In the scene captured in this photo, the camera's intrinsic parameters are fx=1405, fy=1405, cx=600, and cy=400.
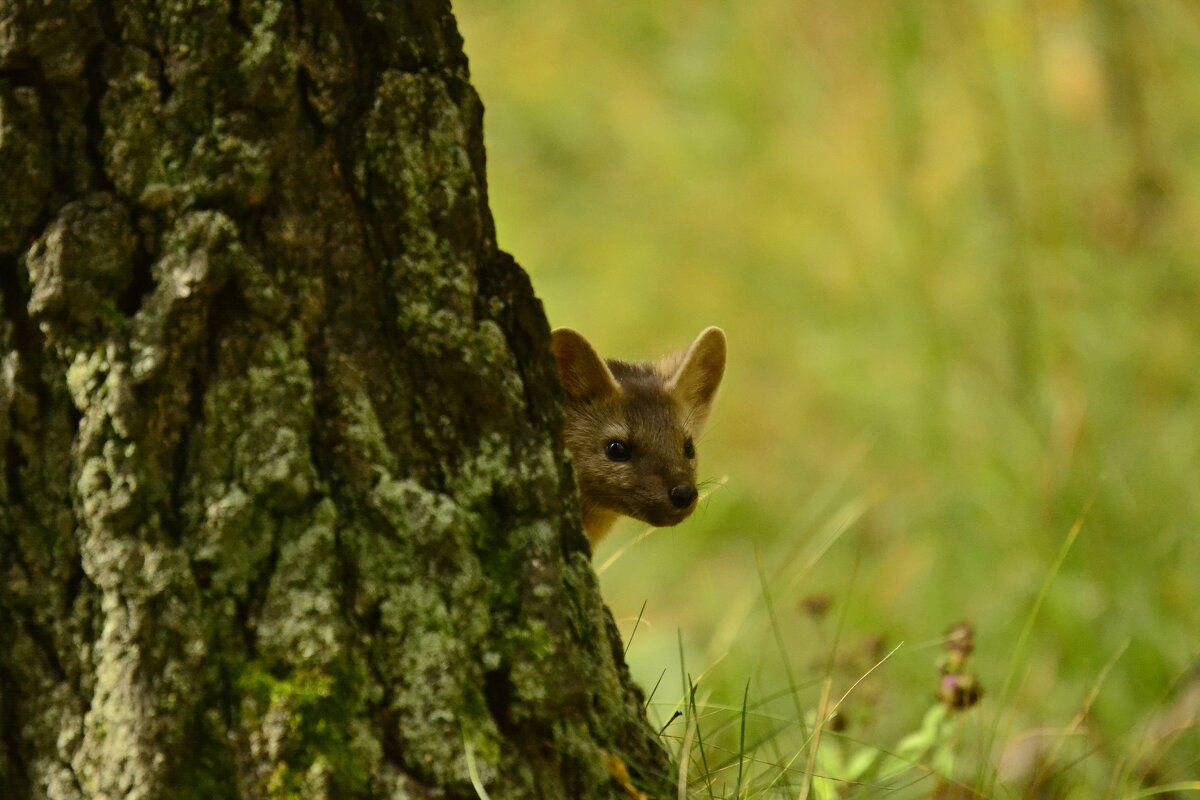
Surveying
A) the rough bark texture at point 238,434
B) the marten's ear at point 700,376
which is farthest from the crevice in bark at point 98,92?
the marten's ear at point 700,376

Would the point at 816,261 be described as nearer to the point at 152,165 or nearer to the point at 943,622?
the point at 943,622

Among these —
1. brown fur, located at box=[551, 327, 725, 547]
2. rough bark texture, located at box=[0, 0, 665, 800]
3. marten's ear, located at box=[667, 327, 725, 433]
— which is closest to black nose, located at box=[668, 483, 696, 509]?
brown fur, located at box=[551, 327, 725, 547]

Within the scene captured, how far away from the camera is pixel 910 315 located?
23.5 ft

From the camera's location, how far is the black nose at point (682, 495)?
13.7 ft

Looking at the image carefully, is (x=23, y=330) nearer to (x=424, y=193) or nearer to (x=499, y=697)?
(x=424, y=193)

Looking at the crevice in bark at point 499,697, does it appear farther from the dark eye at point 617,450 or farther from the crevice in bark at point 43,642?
the dark eye at point 617,450

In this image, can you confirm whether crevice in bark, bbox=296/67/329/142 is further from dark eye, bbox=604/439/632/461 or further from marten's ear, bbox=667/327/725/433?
marten's ear, bbox=667/327/725/433

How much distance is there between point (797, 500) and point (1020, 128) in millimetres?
2942

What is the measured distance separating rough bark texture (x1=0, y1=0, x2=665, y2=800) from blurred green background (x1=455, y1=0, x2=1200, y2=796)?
5.08 feet

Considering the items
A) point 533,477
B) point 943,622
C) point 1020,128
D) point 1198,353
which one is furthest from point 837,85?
point 533,477

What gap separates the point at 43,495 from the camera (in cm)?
223

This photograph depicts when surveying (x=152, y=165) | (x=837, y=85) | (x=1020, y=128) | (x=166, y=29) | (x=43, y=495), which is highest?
(x=837, y=85)

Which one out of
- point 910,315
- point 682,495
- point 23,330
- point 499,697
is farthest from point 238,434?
point 910,315

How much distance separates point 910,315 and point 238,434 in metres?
5.38
